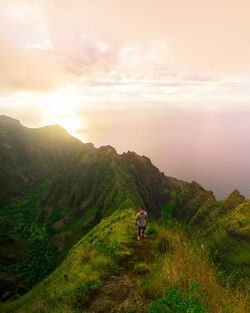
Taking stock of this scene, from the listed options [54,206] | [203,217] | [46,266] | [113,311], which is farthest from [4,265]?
[113,311]

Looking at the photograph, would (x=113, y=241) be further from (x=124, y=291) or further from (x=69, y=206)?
(x=69, y=206)

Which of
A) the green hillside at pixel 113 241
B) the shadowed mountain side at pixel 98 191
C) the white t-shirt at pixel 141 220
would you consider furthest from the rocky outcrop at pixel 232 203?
the white t-shirt at pixel 141 220

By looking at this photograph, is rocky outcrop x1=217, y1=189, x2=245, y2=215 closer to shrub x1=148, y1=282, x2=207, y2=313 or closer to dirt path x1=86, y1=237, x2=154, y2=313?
dirt path x1=86, y1=237, x2=154, y2=313

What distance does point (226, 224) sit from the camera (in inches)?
2202

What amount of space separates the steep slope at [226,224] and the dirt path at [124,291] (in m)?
16.7

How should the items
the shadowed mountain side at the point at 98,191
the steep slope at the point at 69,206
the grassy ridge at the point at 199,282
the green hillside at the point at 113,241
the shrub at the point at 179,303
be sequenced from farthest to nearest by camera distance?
the shadowed mountain side at the point at 98,191 → the steep slope at the point at 69,206 → the green hillside at the point at 113,241 → the grassy ridge at the point at 199,282 → the shrub at the point at 179,303

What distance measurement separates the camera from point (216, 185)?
18350 cm

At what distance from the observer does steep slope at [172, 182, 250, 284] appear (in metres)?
42.7

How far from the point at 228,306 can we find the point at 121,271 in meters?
5.17

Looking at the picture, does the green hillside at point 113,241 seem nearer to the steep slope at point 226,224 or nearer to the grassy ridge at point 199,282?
the grassy ridge at point 199,282

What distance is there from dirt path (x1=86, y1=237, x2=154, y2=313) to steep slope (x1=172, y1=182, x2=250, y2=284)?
1668cm

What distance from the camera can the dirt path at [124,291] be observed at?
573cm

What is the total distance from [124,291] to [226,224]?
205 feet

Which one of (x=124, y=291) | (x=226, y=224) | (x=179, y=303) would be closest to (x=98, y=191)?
(x=226, y=224)
